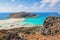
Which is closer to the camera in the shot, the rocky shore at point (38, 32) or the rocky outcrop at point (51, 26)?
the rocky shore at point (38, 32)

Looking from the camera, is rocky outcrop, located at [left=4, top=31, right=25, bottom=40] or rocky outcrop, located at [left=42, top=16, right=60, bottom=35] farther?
rocky outcrop, located at [left=42, top=16, right=60, bottom=35]

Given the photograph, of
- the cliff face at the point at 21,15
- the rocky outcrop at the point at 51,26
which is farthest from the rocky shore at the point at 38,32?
the cliff face at the point at 21,15

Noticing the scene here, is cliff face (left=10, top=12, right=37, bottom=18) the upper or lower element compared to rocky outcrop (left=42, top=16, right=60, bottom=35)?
upper

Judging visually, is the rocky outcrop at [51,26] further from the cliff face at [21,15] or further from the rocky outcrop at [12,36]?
the rocky outcrop at [12,36]

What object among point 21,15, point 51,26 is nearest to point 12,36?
point 21,15

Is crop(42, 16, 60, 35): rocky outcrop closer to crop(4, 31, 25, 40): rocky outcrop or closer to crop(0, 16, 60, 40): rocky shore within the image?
crop(0, 16, 60, 40): rocky shore

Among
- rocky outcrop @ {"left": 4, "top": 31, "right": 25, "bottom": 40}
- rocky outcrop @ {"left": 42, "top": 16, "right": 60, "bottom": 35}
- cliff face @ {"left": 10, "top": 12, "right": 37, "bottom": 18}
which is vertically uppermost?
cliff face @ {"left": 10, "top": 12, "right": 37, "bottom": 18}

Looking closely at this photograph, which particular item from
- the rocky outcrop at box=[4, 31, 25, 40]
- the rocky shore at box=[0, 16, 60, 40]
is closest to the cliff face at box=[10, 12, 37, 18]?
the rocky shore at box=[0, 16, 60, 40]

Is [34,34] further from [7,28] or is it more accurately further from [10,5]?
[10,5]

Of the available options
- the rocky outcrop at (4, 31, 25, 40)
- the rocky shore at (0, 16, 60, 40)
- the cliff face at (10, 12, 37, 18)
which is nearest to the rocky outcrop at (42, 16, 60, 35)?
the rocky shore at (0, 16, 60, 40)
